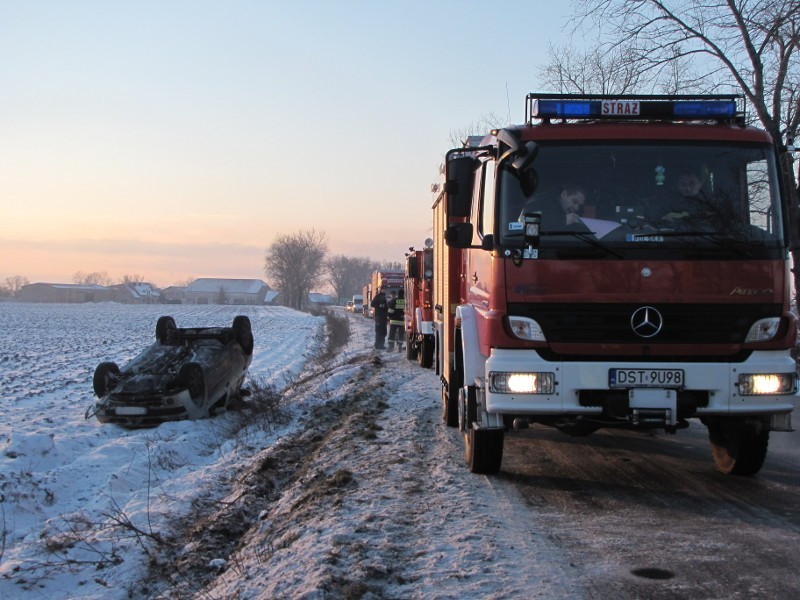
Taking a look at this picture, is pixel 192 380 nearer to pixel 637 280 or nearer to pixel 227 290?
pixel 637 280

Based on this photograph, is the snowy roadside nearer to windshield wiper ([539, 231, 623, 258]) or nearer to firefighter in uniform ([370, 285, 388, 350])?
windshield wiper ([539, 231, 623, 258])

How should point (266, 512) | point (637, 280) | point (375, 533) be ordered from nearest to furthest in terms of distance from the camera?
1. point (375, 533)
2. point (637, 280)
3. point (266, 512)

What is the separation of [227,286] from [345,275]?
38.2 m

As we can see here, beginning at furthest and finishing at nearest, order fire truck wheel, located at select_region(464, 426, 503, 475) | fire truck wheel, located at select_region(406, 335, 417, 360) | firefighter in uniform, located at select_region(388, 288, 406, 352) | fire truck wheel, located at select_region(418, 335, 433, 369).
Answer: firefighter in uniform, located at select_region(388, 288, 406, 352) → fire truck wheel, located at select_region(406, 335, 417, 360) → fire truck wheel, located at select_region(418, 335, 433, 369) → fire truck wheel, located at select_region(464, 426, 503, 475)

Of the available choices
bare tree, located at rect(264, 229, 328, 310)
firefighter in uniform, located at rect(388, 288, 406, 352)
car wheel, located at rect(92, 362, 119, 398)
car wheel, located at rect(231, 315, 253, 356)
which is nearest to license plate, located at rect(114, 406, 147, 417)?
car wheel, located at rect(92, 362, 119, 398)

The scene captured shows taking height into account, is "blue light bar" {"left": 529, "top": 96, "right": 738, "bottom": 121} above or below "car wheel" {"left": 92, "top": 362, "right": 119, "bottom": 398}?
above

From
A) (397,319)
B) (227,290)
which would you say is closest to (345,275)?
(227,290)

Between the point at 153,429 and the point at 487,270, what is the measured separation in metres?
7.07

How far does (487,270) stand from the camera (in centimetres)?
620

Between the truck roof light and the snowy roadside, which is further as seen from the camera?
the truck roof light

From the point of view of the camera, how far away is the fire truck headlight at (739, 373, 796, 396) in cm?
571

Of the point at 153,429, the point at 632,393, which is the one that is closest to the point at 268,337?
the point at 153,429

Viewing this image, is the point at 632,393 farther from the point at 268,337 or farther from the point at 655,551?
the point at 268,337

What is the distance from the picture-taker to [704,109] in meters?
6.31
